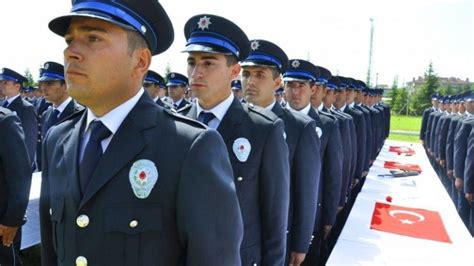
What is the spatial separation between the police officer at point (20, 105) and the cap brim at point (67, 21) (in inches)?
182

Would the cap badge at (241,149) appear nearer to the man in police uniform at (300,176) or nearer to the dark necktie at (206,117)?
the dark necktie at (206,117)

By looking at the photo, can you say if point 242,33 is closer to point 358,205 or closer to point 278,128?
point 278,128

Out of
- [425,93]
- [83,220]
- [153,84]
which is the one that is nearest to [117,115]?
[83,220]

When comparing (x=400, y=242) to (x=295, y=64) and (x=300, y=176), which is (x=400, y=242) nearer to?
(x=300, y=176)

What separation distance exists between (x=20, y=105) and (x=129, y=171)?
6.07 metres

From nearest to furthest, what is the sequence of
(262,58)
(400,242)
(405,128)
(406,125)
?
(400,242), (262,58), (405,128), (406,125)

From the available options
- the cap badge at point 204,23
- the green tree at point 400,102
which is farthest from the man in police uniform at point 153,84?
the green tree at point 400,102

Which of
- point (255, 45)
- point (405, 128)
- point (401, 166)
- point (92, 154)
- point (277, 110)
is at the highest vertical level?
point (255, 45)

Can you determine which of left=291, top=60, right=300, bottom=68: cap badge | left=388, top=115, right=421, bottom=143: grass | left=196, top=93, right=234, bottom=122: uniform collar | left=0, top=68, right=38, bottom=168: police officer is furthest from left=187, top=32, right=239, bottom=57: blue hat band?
left=388, top=115, right=421, bottom=143: grass

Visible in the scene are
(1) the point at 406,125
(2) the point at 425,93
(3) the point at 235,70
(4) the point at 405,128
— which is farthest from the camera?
(2) the point at 425,93

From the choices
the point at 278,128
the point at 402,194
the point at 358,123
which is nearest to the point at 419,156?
the point at 358,123

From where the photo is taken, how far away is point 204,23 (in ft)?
8.25

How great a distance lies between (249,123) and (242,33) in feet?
2.17

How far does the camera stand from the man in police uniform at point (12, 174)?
A: 3.18 m
